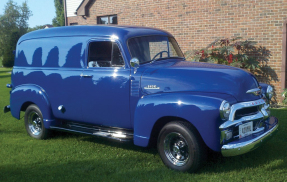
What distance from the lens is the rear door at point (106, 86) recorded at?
17.6 ft

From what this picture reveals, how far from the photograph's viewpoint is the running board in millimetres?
5391

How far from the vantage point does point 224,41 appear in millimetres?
10398

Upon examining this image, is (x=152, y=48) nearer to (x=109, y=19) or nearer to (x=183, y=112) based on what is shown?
(x=183, y=112)

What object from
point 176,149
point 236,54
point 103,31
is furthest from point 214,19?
point 176,149

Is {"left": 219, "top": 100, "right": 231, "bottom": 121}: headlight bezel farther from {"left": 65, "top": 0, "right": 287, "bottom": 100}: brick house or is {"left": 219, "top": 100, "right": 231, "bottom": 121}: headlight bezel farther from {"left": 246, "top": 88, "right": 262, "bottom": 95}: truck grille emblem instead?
{"left": 65, "top": 0, "right": 287, "bottom": 100}: brick house

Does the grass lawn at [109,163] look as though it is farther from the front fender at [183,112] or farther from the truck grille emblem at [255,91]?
the truck grille emblem at [255,91]

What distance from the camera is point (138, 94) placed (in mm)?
5184

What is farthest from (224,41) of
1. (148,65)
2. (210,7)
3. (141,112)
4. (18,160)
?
(18,160)

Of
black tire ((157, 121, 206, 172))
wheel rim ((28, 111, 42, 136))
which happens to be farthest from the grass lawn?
wheel rim ((28, 111, 42, 136))

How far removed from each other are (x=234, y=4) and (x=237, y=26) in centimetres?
69

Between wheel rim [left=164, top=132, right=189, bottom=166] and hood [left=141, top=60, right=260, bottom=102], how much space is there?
0.67 meters

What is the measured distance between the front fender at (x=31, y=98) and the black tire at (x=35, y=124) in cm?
18

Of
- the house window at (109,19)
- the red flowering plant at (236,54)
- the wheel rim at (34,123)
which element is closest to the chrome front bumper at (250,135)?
the wheel rim at (34,123)

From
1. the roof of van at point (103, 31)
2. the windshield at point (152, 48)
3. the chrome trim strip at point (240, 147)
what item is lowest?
the chrome trim strip at point (240, 147)
